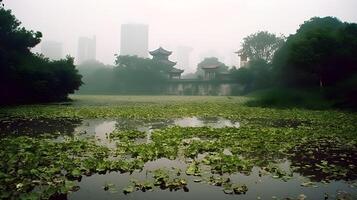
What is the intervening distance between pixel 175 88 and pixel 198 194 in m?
55.0

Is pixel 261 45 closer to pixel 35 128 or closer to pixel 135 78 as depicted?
pixel 135 78

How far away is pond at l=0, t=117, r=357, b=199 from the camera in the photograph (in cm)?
490

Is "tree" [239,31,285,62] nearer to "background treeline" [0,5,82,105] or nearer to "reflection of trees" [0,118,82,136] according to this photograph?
"background treeline" [0,5,82,105]

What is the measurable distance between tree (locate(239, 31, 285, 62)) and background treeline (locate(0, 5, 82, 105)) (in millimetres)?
44214

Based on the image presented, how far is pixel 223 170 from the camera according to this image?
19.6 ft

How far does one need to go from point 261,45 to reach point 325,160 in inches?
2464

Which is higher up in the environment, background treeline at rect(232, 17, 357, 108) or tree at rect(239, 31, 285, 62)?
tree at rect(239, 31, 285, 62)

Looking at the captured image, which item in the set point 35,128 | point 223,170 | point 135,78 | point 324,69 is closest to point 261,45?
point 135,78

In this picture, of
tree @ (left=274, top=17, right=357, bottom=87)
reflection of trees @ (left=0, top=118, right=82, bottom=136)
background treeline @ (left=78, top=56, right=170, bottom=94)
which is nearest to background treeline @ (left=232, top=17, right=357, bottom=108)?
tree @ (left=274, top=17, right=357, bottom=87)

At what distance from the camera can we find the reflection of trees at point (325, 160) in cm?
591

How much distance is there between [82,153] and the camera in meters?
7.30

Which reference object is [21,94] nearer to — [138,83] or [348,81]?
[348,81]

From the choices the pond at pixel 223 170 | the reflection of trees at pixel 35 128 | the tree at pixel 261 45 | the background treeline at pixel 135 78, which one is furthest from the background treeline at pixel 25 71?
the tree at pixel 261 45

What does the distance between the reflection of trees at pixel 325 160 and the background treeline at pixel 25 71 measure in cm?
2020
